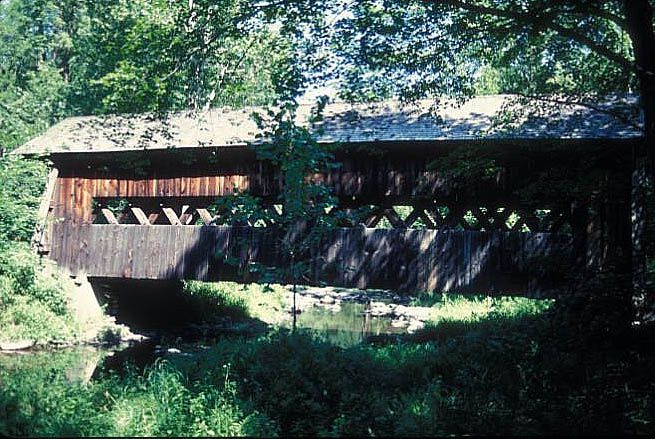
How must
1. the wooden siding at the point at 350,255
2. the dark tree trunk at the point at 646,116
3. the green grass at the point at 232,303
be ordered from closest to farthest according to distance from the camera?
the dark tree trunk at the point at 646,116 < the wooden siding at the point at 350,255 < the green grass at the point at 232,303

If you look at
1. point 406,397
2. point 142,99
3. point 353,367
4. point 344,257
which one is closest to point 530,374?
point 406,397

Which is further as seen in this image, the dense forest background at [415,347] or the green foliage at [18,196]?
the green foliage at [18,196]

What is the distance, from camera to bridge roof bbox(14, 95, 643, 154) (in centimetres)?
830

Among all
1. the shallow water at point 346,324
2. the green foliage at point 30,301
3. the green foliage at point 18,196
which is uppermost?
the green foliage at point 18,196

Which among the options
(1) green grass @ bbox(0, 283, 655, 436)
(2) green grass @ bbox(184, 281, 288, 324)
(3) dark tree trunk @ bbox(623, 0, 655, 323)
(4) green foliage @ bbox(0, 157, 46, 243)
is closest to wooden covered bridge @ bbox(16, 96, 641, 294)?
(4) green foliage @ bbox(0, 157, 46, 243)

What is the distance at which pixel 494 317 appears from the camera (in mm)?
10914

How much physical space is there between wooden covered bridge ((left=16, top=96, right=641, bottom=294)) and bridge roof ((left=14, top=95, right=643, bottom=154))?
0.04 meters

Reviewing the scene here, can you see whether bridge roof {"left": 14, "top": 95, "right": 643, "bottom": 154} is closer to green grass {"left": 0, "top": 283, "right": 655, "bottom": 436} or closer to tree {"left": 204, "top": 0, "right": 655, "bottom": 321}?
tree {"left": 204, "top": 0, "right": 655, "bottom": 321}

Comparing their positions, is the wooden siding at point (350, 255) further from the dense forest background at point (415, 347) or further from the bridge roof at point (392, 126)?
the bridge roof at point (392, 126)

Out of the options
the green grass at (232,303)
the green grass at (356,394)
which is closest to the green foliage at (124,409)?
the green grass at (356,394)

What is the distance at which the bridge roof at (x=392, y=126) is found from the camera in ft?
27.2

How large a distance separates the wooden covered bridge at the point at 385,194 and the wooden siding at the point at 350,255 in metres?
0.02

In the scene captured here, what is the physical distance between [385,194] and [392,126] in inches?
45.4

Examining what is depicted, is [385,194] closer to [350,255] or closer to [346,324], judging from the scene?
[350,255]
